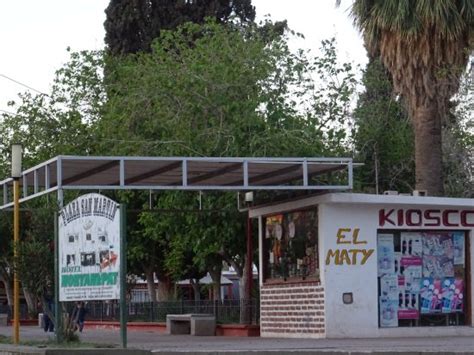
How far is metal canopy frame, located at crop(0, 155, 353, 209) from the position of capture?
70.6ft

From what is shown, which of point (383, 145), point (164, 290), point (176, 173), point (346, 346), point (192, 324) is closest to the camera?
point (346, 346)

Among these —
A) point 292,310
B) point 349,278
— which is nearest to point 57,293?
point 292,310

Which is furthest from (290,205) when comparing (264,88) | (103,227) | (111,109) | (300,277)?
(111,109)

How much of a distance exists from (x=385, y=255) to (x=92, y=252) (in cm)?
774

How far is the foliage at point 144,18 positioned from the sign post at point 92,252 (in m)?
34.2

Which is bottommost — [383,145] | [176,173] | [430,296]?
[430,296]

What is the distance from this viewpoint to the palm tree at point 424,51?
29688 mm

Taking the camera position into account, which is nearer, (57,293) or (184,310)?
(57,293)

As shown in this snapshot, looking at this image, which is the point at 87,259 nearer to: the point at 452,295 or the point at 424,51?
the point at 452,295

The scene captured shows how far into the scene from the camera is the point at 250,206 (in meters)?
27.5

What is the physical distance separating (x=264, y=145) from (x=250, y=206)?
363cm

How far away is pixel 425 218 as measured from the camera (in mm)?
25062

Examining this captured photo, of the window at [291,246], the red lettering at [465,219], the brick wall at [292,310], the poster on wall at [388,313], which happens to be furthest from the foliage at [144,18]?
the poster on wall at [388,313]

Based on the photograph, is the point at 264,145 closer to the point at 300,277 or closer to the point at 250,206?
the point at 250,206
